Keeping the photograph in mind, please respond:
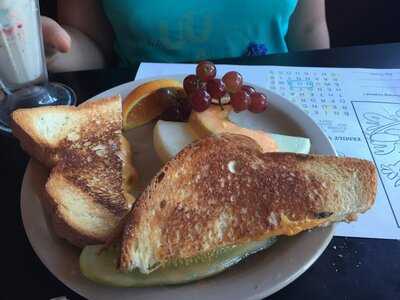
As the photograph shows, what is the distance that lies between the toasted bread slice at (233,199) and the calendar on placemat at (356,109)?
8 centimetres

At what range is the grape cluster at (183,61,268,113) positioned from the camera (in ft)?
2.64

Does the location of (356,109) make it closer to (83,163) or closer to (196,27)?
(196,27)

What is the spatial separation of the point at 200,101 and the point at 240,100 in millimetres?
73

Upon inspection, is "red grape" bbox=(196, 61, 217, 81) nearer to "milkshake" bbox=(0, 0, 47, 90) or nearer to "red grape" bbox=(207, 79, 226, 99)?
"red grape" bbox=(207, 79, 226, 99)

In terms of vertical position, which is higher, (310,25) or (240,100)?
(240,100)

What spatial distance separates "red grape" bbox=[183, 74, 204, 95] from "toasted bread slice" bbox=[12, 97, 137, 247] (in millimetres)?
124

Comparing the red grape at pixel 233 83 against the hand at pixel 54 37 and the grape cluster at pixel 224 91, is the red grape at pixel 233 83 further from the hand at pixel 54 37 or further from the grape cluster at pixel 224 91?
the hand at pixel 54 37

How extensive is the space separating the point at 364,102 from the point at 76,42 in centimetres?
71

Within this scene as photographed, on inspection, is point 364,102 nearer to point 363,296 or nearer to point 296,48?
point 296,48

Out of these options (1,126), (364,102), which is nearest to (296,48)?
(364,102)

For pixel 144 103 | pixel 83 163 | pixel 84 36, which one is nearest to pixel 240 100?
pixel 144 103

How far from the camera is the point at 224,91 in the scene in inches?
32.5

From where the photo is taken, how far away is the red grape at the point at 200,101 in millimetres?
783

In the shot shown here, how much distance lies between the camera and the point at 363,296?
1.90 feet
